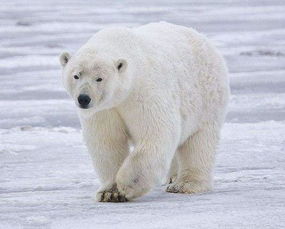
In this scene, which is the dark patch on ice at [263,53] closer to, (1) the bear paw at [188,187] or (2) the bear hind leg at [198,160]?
(2) the bear hind leg at [198,160]

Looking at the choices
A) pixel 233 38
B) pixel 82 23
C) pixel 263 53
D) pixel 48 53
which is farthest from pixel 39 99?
pixel 82 23

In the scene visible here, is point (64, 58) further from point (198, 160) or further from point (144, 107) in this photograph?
point (198, 160)

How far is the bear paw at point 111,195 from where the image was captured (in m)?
5.39

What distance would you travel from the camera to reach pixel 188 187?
5.87 metres

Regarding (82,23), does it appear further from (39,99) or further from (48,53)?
(39,99)

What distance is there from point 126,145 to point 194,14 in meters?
13.1

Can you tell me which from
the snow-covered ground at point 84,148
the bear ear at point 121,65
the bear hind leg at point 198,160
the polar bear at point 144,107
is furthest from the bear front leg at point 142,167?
the bear hind leg at point 198,160

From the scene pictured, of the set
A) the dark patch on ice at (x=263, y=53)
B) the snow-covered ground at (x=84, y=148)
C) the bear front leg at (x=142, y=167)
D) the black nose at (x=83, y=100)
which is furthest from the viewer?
the dark patch on ice at (x=263, y=53)

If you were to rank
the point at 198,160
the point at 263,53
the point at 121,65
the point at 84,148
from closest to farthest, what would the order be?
the point at 121,65 → the point at 198,160 → the point at 84,148 → the point at 263,53

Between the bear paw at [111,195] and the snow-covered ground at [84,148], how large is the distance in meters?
0.09

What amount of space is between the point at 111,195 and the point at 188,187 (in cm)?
66

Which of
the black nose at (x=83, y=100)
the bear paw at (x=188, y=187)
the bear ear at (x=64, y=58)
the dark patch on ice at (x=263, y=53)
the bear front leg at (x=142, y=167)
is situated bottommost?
the dark patch on ice at (x=263, y=53)

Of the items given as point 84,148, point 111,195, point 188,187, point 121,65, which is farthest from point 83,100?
point 84,148

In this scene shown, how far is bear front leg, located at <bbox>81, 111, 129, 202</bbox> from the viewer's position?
5.39 meters
